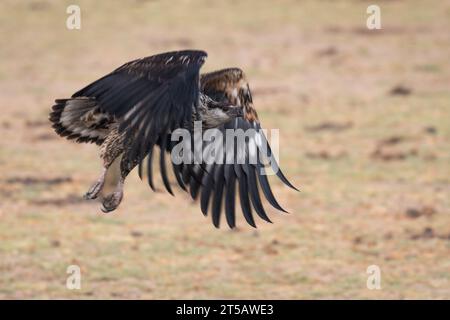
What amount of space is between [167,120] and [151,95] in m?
0.21

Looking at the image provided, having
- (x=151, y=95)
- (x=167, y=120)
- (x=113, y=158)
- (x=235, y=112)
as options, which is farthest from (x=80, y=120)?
(x=167, y=120)

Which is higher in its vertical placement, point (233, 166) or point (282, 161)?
point (282, 161)

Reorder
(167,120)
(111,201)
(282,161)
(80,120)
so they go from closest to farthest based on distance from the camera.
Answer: (167,120)
(111,201)
(80,120)
(282,161)

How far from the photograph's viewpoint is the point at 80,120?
347 inches

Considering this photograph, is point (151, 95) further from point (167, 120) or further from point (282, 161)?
point (282, 161)

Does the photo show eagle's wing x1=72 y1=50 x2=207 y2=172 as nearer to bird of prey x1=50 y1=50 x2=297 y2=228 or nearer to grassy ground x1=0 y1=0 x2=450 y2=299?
bird of prey x1=50 y1=50 x2=297 y2=228

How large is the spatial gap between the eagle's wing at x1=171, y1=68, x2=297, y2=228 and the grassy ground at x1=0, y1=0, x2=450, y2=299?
1.18 meters

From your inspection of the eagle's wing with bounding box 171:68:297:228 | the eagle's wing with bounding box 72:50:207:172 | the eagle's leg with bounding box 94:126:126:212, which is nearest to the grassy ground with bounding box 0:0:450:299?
the eagle's wing with bounding box 171:68:297:228

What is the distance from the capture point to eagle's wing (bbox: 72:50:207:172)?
7.60 meters

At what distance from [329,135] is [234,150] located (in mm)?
6990

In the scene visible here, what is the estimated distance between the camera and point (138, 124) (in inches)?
299

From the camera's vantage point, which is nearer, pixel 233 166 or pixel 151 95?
pixel 151 95

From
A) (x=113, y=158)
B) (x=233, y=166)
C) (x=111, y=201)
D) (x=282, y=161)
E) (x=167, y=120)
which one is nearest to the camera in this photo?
(x=167, y=120)
